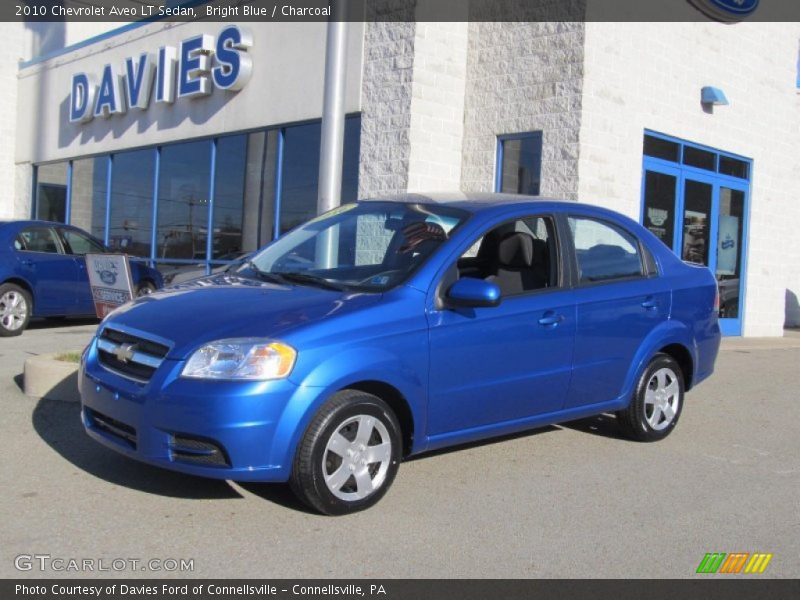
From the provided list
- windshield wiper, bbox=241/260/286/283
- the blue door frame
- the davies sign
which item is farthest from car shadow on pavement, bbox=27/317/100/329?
the blue door frame

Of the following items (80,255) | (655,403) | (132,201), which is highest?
(132,201)

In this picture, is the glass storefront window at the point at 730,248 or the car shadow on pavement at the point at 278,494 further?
the glass storefront window at the point at 730,248

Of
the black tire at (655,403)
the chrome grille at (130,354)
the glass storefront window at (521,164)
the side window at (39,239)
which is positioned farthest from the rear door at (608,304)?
the side window at (39,239)

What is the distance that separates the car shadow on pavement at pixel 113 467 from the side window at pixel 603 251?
2.73 metres

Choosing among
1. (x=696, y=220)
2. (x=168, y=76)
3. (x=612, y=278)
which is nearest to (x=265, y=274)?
(x=612, y=278)

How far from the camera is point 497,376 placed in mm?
4926

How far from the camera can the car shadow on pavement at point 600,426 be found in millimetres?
6478

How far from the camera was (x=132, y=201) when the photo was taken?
54.9 feet

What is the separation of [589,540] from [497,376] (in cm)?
111

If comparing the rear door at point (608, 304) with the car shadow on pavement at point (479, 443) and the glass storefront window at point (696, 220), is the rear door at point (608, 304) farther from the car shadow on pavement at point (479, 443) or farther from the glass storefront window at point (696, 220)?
the glass storefront window at point (696, 220)

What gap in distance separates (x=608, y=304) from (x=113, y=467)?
10.9ft

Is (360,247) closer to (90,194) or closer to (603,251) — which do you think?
(603,251)
